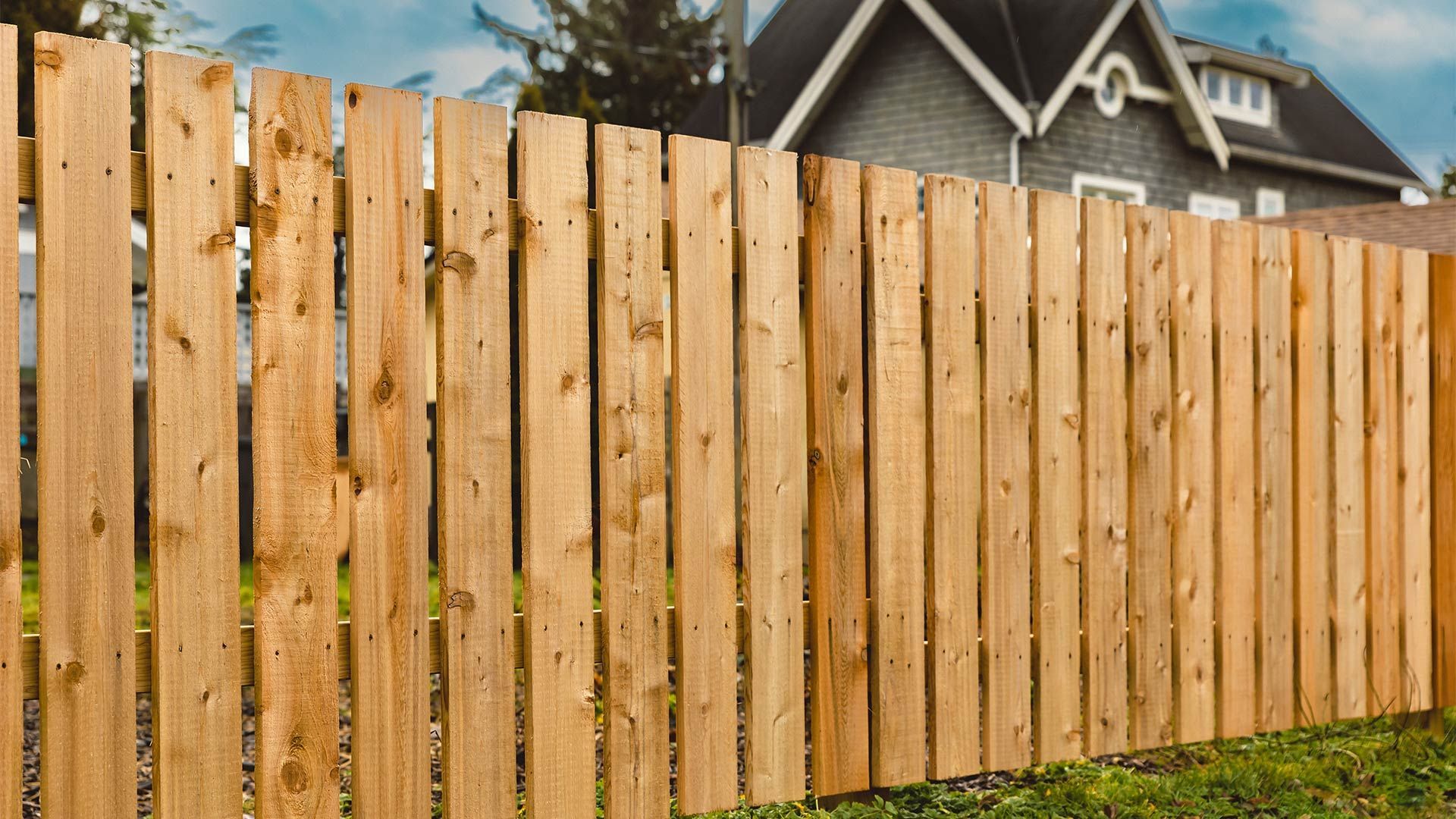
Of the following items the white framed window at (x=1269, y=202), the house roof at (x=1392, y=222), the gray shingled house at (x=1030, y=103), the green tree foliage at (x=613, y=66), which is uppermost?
the green tree foliage at (x=613, y=66)

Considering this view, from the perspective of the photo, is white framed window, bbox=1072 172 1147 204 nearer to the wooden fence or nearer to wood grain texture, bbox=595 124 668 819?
the wooden fence

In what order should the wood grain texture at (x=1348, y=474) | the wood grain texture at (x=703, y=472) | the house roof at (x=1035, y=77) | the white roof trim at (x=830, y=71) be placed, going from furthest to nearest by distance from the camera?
the white roof trim at (x=830, y=71) → the house roof at (x=1035, y=77) → the wood grain texture at (x=1348, y=474) → the wood grain texture at (x=703, y=472)

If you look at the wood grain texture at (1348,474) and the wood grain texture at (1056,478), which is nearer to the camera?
the wood grain texture at (1056,478)

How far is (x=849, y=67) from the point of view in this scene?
55.1 feet

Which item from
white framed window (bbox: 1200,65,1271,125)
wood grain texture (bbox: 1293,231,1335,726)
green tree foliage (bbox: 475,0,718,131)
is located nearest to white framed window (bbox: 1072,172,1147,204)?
white framed window (bbox: 1200,65,1271,125)

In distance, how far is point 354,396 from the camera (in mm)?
2482

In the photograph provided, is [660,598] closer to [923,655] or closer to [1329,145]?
[923,655]

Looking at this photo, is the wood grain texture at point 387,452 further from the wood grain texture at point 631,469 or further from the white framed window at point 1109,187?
the white framed window at point 1109,187

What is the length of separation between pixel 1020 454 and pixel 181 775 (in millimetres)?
2249

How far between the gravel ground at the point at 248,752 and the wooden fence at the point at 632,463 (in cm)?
75

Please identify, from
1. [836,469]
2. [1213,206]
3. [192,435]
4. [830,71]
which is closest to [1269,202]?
[1213,206]

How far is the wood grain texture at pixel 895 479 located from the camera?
10.5ft

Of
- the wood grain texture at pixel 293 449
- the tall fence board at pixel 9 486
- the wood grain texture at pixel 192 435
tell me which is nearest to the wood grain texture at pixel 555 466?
the wood grain texture at pixel 293 449

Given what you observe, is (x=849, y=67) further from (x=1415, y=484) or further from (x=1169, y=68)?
(x=1415, y=484)
